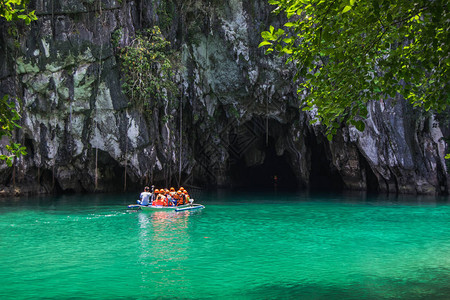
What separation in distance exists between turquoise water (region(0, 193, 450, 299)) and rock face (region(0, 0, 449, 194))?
7279 mm

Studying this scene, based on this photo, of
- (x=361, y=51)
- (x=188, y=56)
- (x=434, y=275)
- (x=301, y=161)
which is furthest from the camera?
(x=301, y=161)

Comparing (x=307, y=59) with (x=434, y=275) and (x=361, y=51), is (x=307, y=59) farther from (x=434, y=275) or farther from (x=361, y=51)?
(x=434, y=275)

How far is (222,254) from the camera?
11.3m

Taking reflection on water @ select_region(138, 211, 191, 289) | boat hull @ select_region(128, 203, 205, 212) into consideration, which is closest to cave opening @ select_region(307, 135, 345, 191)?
boat hull @ select_region(128, 203, 205, 212)

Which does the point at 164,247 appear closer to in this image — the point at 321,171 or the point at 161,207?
the point at 161,207

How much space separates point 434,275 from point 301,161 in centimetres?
2619

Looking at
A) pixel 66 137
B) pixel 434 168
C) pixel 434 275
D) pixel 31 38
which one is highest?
pixel 31 38

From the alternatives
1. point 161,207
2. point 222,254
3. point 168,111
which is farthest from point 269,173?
point 222,254

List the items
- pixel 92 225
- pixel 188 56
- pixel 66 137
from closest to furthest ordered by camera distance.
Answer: pixel 92 225 < pixel 66 137 < pixel 188 56

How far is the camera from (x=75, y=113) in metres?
26.1

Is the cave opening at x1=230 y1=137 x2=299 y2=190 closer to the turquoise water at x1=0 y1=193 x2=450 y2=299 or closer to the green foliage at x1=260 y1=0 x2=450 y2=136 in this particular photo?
the turquoise water at x1=0 y1=193 x2=450 y2=299

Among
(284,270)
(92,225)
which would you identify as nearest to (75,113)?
(92,225)

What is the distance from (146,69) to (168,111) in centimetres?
335

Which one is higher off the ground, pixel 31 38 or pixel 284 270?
pixel 31 38
